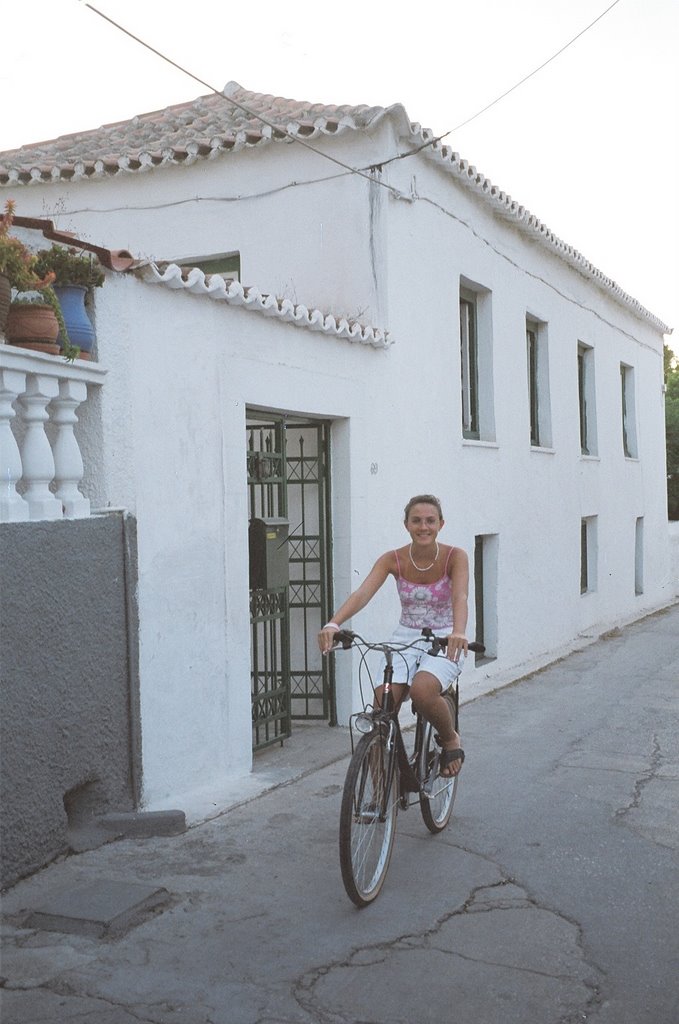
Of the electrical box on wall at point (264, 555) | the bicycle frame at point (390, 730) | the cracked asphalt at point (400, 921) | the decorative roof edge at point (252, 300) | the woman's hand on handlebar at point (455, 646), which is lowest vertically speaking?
the cracked asphalt at point (400, 921)

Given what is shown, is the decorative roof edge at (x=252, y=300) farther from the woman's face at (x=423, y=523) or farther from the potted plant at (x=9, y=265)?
the woman's face at (x=423, y=523)

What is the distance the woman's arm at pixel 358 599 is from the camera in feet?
16.6

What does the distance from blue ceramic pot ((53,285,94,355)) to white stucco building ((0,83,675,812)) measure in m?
0.21

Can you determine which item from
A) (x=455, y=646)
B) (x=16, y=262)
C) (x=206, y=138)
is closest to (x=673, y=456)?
(x=206, y=138)

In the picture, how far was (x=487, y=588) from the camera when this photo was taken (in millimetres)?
12289

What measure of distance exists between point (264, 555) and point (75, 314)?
2417 millimetres

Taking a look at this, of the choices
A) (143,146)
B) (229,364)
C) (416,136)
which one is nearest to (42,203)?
(143,146)

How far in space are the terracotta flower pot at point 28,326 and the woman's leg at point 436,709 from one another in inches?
96.5

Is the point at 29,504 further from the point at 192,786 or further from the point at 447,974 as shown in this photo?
the point at 447,974

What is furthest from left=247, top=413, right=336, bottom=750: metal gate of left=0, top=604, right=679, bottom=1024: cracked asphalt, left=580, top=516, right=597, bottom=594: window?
left=580, top=516, right=597, bottom=594: window

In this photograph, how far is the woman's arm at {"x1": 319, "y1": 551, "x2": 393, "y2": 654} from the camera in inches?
199

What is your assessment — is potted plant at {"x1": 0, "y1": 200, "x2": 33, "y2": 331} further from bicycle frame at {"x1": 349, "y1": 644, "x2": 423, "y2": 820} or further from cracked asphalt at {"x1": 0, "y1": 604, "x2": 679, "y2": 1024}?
cracked asphalt at {"x1": 0, "y1": 604, "x2": 679, "y2": 1024}

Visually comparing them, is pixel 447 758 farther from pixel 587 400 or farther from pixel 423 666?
pixel 587 400

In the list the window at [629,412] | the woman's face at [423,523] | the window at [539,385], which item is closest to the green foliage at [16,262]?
the woman's face at [423,523]
